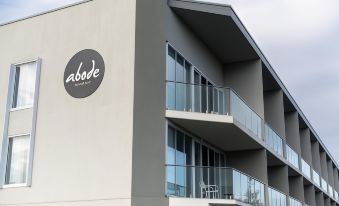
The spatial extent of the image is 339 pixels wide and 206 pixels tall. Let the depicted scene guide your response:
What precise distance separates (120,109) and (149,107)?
3.16 feet

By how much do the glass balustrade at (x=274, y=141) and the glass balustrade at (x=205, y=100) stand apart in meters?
3.74

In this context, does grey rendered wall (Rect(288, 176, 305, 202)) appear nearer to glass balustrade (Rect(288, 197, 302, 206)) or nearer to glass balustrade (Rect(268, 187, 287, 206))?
glass balustrade (Rect(288, 197, 302, 206))

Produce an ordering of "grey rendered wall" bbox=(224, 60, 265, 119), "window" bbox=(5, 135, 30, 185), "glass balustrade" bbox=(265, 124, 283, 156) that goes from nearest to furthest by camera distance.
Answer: "window" bbox=(5, 135, 30, 185) < "grey rendered wall" bbox=(224, 60, 265, 119) < "glass balustrade" bbox=(265, 124, 283, 156)

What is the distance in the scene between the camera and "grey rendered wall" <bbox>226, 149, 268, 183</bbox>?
22.4 m

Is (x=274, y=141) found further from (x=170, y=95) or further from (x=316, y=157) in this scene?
(x=316, y=157)

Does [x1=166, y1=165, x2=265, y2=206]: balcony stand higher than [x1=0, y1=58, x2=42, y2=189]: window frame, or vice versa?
[x1=0, y1=58, x2=42, y2=189]: window frame

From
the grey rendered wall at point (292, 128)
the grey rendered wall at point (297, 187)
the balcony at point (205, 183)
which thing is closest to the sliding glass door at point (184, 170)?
the balcony at point (205, 183)

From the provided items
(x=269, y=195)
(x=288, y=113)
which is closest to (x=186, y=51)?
(x=269, y=195)

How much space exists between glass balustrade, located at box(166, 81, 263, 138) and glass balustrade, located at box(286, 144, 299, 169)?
8.61 m

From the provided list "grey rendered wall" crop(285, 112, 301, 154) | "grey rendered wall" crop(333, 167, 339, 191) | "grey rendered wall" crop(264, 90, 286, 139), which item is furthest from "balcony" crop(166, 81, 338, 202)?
"grey rendered wall" crop(333, 167, 339, 191)

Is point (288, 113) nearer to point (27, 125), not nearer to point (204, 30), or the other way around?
point (204, 30)

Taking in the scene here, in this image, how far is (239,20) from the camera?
20.0m

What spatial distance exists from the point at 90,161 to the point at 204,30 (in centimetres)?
759

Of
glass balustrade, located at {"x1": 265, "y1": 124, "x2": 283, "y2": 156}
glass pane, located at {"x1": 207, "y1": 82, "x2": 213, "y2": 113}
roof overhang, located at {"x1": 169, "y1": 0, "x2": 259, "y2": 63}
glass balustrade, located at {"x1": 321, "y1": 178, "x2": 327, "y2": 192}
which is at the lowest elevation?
glass balustrade, located at {"x1": 321, "y1": 178, "x2": 327, "y2": 192}
